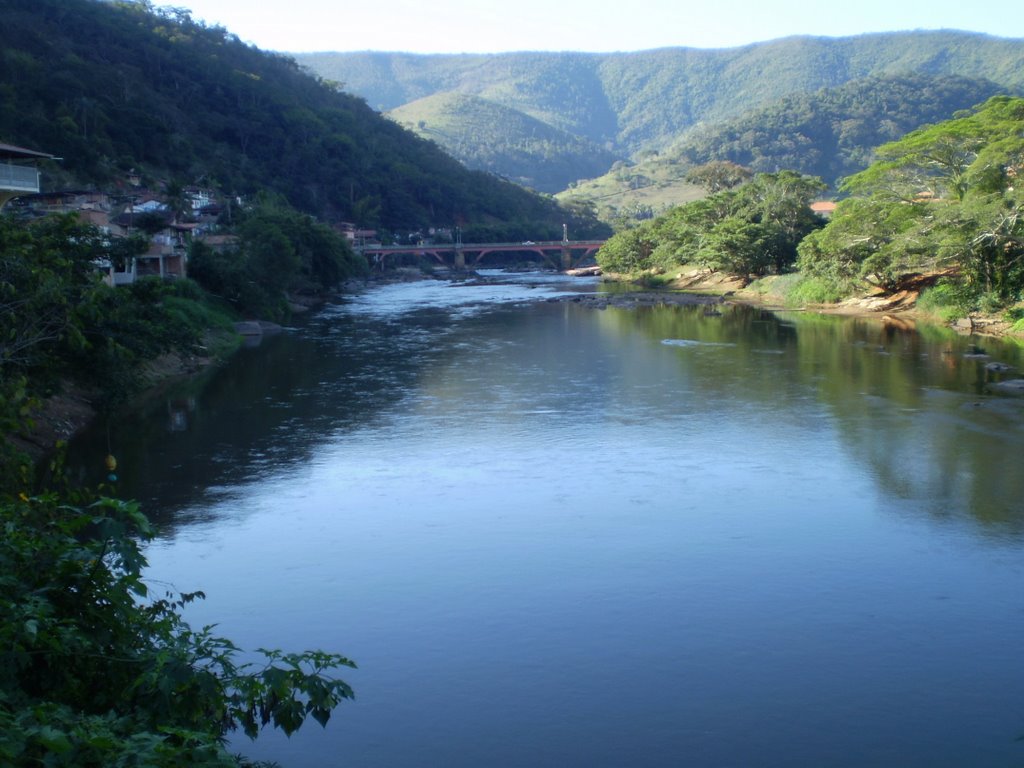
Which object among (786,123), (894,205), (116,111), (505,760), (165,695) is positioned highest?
(786,123)

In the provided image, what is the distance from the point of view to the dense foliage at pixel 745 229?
178 feet

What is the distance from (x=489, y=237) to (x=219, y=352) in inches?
2941

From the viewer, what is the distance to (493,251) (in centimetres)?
10069

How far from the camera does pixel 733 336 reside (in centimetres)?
3641

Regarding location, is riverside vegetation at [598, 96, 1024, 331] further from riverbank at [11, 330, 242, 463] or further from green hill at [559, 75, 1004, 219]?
green hill at [559, 75, 1004, 219]

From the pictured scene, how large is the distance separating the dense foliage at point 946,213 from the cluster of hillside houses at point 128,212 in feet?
86.7

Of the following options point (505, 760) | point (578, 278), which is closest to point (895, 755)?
point (505, 760)

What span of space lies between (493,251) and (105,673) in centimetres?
9584

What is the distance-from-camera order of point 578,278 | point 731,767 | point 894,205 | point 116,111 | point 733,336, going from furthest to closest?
point 578,278
point 116,111
point 894,205
point 733,336
point 731,767

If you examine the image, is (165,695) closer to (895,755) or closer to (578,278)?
(895,755)

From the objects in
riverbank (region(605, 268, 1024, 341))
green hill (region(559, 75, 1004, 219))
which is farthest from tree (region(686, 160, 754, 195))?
green hill (region(559, 75, 1004, 219))

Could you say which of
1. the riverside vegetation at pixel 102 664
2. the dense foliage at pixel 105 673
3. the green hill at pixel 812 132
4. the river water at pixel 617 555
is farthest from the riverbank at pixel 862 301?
the green hill at pixel 812 132

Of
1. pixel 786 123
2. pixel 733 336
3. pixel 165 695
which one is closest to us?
pixel 165 695

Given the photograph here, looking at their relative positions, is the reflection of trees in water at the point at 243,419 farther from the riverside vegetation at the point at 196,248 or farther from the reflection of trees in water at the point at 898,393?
the reflection of trees in water at the point at 898,393
